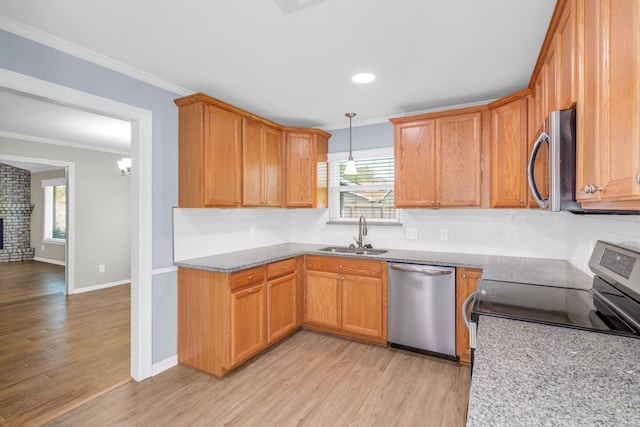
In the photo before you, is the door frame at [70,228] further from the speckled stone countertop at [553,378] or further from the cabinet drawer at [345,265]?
the speckled stone countertop at [553,378]

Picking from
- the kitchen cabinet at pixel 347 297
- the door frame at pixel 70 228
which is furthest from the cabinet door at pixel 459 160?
the door frame at pixel 70 228

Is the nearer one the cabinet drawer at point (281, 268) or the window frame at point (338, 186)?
the cabinet drawer at point (281, 268)

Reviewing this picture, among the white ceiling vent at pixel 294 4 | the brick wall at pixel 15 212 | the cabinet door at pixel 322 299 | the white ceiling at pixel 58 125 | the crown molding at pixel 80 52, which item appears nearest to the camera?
the white ceiling vent at pixel 294 4

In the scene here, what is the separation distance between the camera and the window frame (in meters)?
3.73

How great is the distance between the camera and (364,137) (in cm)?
387

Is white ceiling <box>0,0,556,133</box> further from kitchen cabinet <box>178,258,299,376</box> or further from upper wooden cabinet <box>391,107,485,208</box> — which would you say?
kitchen cabinet <box>178,258,299,376</box>

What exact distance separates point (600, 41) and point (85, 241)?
255 inches

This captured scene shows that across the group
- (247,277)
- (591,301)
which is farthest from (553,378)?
(247,277)

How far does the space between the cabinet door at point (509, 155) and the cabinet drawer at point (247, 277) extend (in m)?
2.16

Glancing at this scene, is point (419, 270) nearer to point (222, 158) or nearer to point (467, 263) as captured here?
point (467, 263)

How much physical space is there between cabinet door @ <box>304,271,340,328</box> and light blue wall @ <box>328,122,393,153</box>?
1.57 metres

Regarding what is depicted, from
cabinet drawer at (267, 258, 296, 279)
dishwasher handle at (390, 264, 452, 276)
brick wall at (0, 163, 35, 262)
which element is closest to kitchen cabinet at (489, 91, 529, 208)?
dishwasher handle at (390, 264, 452, 276)

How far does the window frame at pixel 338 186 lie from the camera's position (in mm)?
3730

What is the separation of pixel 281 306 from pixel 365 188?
1694 millimetres
